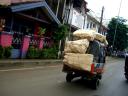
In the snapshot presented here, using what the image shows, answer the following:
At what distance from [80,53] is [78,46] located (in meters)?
0.31

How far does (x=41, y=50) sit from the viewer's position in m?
25.5

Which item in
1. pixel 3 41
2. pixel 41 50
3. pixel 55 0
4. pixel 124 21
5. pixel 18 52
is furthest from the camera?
pixel 124 21

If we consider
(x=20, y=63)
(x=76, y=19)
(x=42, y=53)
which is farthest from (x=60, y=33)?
(x=76, y=19)

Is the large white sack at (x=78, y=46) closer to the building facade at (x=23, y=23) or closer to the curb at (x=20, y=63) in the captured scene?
the curb at (x=20, y=63)

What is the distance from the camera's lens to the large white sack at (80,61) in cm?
1277

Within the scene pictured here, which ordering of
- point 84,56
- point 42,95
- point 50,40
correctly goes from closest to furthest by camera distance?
point 42,95
point 84,56
point 50,40

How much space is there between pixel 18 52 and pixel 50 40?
715 centimetres

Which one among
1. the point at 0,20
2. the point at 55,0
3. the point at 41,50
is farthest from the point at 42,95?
the point at 55,0

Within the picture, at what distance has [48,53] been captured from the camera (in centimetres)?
2706

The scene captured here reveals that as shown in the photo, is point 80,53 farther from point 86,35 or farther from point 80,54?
point 86,35

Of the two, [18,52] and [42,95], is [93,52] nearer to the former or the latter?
[42,95]

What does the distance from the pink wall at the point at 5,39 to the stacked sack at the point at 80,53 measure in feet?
24.5

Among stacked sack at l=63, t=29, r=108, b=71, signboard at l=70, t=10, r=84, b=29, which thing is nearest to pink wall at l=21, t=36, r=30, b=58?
stacked sack at l=63, t=29, r=108, b=71

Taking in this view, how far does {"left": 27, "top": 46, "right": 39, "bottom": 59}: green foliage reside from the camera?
77.1ft
